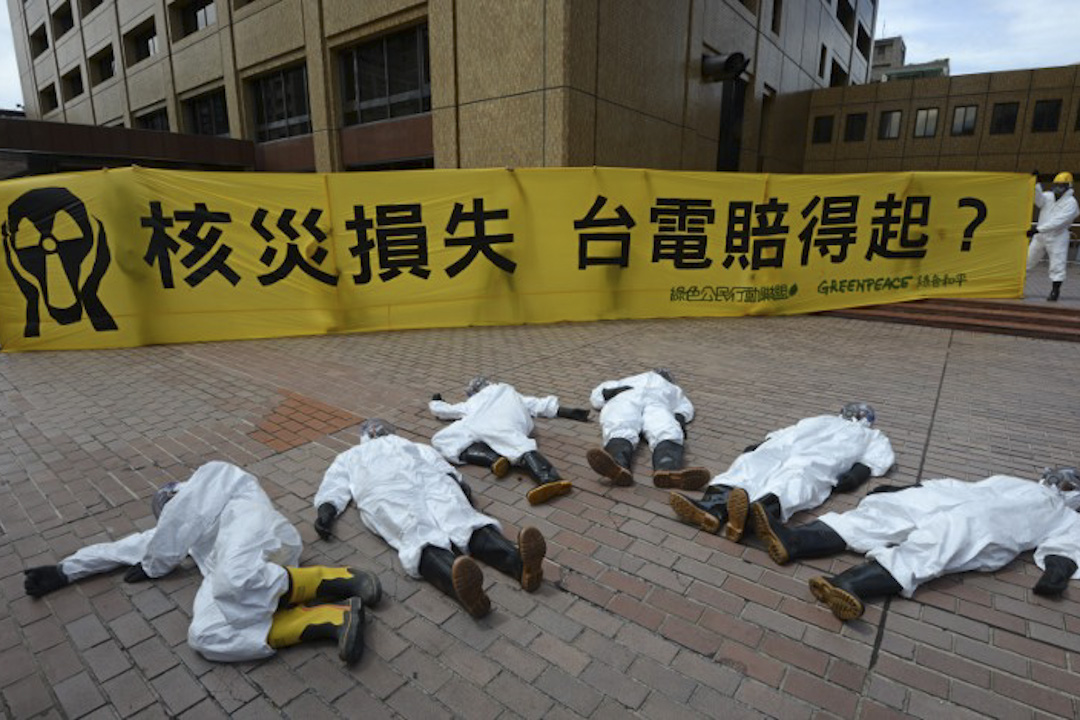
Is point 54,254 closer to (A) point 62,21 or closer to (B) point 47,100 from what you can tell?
(A) point 62,21

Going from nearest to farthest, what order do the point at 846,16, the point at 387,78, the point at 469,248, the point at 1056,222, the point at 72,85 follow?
the point at 469,248 < the point at 1056,222 < the point at 387,78 < the point at 72,85 < the point at 846,16

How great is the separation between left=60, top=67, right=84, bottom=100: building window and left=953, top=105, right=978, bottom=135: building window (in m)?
43.0

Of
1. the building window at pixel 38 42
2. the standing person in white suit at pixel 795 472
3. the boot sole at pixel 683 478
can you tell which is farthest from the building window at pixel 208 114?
the standing person in white suit at pixel 795 472

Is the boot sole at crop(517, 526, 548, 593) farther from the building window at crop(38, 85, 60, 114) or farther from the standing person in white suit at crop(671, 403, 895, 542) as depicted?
the building window at crop(38, 85, 60, 114)

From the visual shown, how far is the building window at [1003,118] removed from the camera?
Result: 26.3m

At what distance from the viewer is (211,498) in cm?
280

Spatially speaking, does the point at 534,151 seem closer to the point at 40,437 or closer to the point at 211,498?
the point at 40,437

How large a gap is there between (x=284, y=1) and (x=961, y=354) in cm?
1745

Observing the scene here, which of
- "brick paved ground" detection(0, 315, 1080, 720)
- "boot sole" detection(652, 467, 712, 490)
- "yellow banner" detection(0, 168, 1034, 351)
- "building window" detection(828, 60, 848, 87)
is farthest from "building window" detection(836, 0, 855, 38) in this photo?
"boot sole" detection(652, 467, 712, 490)

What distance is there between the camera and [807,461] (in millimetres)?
3674

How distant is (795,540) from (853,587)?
0.39m

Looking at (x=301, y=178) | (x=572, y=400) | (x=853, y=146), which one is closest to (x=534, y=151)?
(x=301, y=178)

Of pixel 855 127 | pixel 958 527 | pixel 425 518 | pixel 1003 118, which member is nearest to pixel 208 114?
pixel 425 518

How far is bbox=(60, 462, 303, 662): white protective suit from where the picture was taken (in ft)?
8.02
